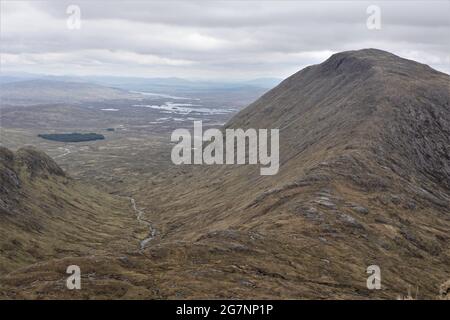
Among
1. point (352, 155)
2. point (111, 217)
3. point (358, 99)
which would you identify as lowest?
point (111, 217)

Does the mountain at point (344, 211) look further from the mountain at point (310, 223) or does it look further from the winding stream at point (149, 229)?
the winding stream at point (149, 229)

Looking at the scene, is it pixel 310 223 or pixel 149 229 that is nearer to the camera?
pixel 310 223

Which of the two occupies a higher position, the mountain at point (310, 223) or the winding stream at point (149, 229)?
the mountain at point (310, 223)

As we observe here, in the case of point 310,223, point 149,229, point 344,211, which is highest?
point 344,211

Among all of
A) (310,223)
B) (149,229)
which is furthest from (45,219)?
(310,223)

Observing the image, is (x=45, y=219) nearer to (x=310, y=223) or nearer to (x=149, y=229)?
(x=149, y=229)

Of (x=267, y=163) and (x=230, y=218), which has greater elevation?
(x=267, y=163)

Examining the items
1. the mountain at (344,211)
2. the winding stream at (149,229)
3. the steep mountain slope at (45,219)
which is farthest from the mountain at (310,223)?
the winding stream at (149,229)

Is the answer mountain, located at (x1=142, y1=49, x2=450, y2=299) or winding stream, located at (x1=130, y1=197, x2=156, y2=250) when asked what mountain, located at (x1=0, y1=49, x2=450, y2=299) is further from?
winding stream, located at (x1=130, y1=197, x2=156, y2=250)

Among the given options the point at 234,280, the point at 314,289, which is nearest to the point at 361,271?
the point at 314,289

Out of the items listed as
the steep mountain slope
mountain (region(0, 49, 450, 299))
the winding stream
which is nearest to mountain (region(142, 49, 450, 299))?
mountain (region(0, 49, 450, 299))
